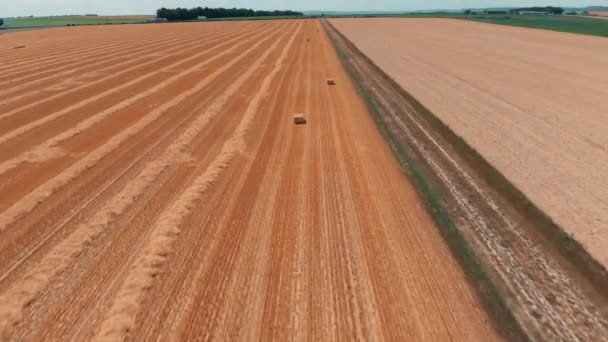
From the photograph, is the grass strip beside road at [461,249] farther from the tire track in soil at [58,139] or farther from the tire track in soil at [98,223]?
the tire track in soil at [58,139]

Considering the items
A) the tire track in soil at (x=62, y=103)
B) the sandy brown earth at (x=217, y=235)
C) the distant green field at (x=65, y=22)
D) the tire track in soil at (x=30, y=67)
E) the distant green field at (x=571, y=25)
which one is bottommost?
the distant green field at (x=65, y=22)

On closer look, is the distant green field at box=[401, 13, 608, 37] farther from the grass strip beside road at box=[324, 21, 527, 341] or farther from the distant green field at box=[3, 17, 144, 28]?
the distant green field at box=[3, 17, 144, 28]

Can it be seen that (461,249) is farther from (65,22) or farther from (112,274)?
(65,22)

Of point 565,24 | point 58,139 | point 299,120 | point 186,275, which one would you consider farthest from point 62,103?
point 565,24

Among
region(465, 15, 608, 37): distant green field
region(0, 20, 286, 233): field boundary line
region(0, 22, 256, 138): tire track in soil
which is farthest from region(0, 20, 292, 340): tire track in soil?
region(465, 15, 608, 37): distant green field

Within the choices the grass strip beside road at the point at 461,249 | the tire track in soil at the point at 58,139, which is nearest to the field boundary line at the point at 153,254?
the grass strip beside road at the point at 461,249

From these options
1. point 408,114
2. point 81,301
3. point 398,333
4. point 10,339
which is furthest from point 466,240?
point 408,114
